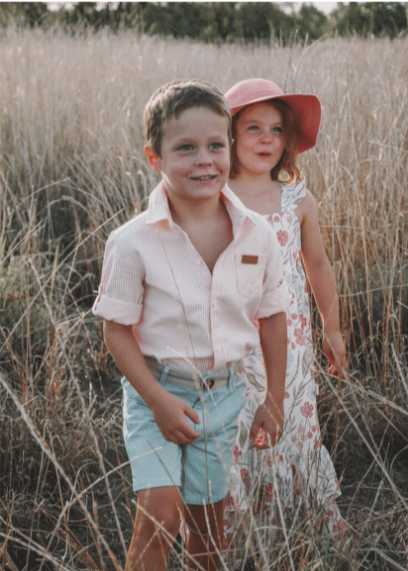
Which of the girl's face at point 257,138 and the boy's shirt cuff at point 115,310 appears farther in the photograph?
the girl's face at point 257,138

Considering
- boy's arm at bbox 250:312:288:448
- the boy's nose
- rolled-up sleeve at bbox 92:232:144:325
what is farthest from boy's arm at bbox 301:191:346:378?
rolled-up sleeve at bbox 92:232:144:325

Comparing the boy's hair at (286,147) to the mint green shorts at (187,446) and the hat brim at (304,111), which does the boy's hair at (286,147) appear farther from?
the mint green shorts at (187,446)

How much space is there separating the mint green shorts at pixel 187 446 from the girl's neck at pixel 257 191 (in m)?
0.63

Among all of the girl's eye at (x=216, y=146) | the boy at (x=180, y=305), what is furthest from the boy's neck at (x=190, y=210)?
the girl's eye at (x=216, y=146)

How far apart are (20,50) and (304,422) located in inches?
163

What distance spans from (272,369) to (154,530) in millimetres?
446

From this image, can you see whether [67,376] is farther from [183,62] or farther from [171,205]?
[183,62]

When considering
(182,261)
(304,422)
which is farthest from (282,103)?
(304,422)

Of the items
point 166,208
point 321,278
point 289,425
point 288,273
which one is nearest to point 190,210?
point 166,208

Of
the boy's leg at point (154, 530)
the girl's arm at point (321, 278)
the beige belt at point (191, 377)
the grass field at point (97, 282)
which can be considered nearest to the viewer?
the boy's leg at point (154, 530)

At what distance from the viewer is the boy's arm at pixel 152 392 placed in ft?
3.44

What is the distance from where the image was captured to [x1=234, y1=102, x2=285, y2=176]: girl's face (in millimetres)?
1619

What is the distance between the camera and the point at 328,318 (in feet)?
5.35

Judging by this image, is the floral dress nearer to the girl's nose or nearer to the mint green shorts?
the girl's nose
